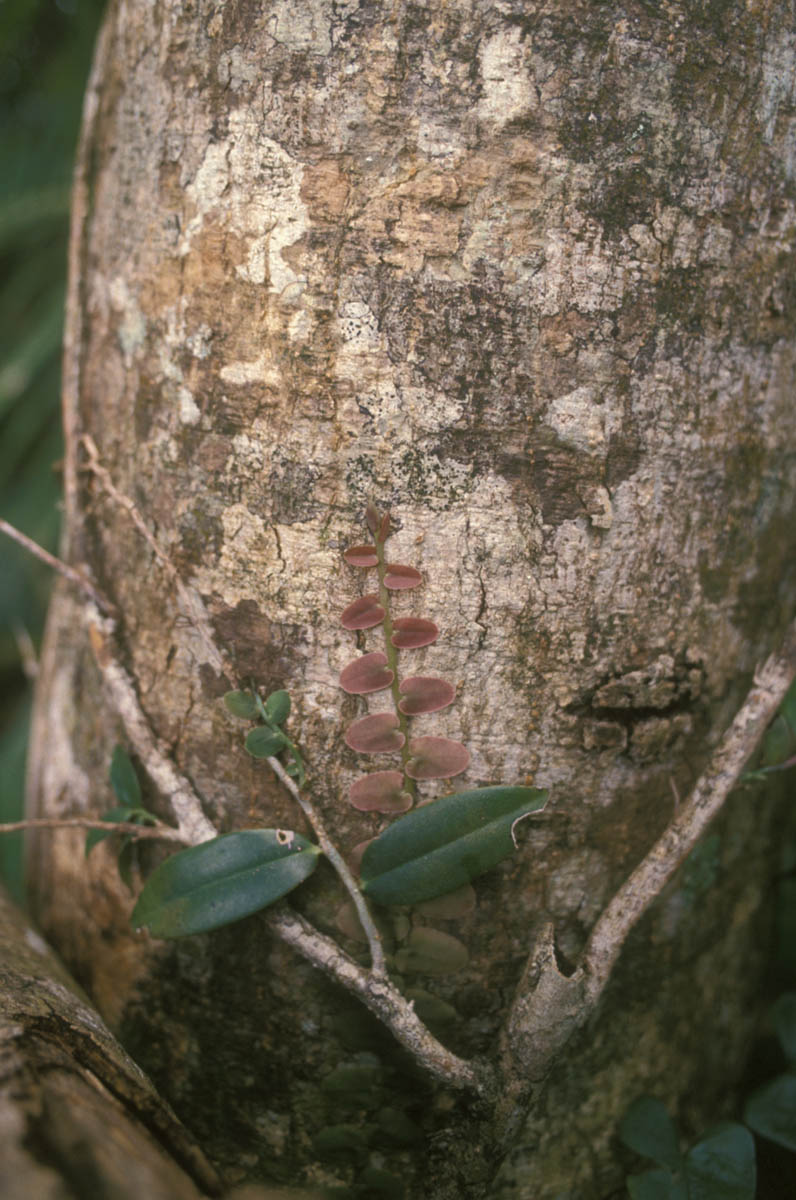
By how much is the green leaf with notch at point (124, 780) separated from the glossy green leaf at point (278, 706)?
0.61 feet

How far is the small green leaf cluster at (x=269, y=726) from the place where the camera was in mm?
779

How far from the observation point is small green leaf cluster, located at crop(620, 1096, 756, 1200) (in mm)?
823

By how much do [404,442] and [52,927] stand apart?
2.44 ft

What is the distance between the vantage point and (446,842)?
75cm

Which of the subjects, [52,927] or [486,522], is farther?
[52,927]

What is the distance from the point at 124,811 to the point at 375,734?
285mm

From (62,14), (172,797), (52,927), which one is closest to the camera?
(172,797)

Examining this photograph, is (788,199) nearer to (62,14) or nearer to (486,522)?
(486,522)

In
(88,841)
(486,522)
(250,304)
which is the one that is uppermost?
(250,304)

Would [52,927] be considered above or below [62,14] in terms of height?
below

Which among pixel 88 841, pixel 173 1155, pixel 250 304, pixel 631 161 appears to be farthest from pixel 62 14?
pixel 173 1155

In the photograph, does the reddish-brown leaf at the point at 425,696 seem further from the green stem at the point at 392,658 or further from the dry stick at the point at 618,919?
the dry stick at the point at 618,919

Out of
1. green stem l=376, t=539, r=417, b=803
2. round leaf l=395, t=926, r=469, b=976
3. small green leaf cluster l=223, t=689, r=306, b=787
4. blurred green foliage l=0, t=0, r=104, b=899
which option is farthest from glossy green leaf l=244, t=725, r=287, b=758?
blurred green foliage l=0, t=0, r=104, b=899

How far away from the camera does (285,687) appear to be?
2.67 feet
